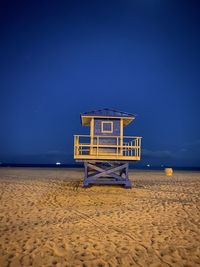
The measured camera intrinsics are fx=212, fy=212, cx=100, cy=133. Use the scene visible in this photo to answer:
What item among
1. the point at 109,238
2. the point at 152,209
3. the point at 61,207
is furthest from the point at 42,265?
the point at 152,209

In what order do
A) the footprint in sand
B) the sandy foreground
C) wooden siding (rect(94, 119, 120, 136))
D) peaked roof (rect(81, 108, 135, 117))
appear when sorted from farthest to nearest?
1. wooden siding (rect(94, 119, 120, 136))
2. peaked roof (rect(81, 108, 135, 117))
3. the footprint in sand
4. the sandy foreground

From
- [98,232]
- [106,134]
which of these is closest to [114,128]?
[106,134]

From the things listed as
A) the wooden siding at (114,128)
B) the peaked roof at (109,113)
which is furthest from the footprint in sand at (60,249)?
the peaked roof at (109,113)

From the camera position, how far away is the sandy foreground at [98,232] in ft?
15.6

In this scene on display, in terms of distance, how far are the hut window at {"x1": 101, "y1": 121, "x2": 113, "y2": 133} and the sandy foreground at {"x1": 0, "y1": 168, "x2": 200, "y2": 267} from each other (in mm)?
5502

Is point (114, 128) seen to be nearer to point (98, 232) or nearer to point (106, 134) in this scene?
point (106, 134)

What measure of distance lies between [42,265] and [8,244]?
149cm

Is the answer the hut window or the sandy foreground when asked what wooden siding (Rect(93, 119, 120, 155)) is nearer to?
the hut window

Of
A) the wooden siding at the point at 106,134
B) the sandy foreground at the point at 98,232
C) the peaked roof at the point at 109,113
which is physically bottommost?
the sandy foreground at the point at 98,232

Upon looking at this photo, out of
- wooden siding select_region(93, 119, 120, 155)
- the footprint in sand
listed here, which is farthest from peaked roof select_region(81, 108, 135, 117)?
the footprint in sand

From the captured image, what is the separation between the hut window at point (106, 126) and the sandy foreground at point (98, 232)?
5502mm

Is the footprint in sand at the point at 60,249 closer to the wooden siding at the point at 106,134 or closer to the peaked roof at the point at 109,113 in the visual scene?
the wooden siding at the point at 106,134

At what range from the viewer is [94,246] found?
5355 mm

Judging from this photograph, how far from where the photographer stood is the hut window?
14859mm
